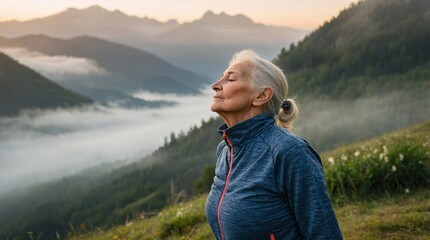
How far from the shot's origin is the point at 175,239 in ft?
23.2

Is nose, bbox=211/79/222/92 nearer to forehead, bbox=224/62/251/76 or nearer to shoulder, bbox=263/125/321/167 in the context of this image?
forehead, bbox=224/62/251/76

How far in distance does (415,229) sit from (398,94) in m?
110

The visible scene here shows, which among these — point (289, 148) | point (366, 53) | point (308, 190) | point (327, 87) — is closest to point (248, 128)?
point (289, 148)

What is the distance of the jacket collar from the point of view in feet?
10.2

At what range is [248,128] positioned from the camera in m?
3.10

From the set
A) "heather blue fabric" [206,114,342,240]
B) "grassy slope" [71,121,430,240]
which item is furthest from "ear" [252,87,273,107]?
"grassy slope" [71,121,430,240]

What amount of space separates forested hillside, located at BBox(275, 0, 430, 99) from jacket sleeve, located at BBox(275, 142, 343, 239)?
113464mm

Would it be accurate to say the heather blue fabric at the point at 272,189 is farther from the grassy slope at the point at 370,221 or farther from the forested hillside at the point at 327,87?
the forested hillside at the point at 327,87

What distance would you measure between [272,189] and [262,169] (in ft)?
0.49

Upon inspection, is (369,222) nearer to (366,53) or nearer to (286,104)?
(286,104)

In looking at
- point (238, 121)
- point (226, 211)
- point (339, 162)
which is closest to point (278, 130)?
point (238, 121)

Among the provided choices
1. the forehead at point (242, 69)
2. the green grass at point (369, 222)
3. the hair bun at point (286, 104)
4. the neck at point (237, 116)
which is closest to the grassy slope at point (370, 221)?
the green grass at point (369, 222)

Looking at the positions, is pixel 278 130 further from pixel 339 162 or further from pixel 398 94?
pixel 398 94

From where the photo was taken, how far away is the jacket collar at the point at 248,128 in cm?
309
